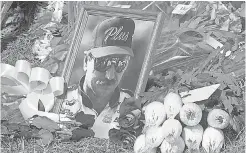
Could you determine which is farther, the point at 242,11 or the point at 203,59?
the point at 242,11

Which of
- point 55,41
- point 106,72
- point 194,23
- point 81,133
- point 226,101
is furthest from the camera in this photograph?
point 55,41

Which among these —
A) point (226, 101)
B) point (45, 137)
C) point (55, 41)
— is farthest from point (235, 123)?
point (55, 41)

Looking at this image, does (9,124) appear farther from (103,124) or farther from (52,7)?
(52,7)

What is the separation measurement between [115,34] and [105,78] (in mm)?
240

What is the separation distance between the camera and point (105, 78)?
2.68 metres

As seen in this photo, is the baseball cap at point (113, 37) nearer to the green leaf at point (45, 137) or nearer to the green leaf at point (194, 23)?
the green leaf at point (194, 23)

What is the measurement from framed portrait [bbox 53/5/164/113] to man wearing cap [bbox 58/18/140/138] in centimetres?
3

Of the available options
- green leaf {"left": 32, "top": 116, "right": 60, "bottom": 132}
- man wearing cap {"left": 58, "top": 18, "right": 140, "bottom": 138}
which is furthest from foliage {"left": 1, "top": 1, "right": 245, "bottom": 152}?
man wearing cap {"left": 58, "top": 18, "right": 140, "bottom": 138}

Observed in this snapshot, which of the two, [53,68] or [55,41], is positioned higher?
[55,41]

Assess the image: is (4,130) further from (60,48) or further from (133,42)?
(133,42)

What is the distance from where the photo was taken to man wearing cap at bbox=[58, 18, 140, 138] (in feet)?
8.80

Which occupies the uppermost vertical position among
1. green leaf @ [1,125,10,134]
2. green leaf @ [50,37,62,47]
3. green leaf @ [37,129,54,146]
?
green leaf @ [50,37,62,47]

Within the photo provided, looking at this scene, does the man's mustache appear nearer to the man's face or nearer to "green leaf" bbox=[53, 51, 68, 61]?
the man's face

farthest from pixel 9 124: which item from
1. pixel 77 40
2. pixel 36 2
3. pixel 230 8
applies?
pixel 230 8
